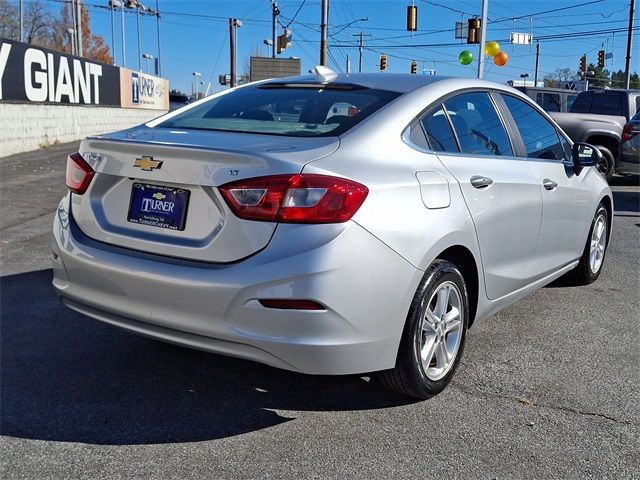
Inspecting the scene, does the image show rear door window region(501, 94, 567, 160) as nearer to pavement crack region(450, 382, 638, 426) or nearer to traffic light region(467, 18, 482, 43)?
pavement crack region(450, 382, 638, 426)

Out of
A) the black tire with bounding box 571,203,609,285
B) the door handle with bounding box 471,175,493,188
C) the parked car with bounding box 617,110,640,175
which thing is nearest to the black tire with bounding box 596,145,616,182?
the parked car with bounding box 617,110,640,175

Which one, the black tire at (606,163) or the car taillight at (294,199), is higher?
the car taillight at (294,199)

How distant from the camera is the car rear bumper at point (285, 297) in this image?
111 inches

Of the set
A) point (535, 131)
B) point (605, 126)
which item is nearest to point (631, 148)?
point (605, 126)

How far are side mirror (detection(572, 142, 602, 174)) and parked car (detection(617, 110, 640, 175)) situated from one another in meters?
7.74

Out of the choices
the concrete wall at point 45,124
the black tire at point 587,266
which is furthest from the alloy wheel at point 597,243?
the concrete wall at point 45,124

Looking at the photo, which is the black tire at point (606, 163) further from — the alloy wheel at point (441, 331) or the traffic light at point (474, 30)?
the traffic light at point (474, 30)

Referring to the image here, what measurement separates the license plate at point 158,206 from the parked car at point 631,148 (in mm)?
11063

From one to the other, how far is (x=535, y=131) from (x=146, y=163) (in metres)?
2.85

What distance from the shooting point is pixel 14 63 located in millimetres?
14008

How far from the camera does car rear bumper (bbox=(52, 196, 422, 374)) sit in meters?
2.81

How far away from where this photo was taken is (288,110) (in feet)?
12.6

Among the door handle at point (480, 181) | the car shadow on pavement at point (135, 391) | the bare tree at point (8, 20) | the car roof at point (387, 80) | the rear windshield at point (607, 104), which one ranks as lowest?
the car shadow on pavement at point (135, 391)

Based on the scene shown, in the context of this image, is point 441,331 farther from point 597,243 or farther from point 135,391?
point 597,243
